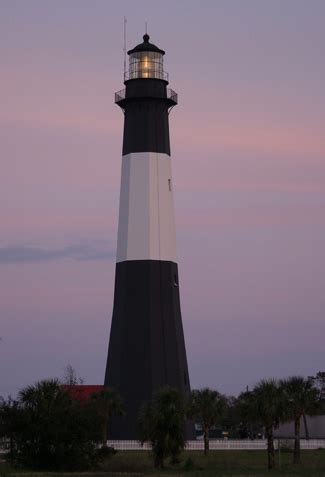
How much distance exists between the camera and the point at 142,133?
7662cm

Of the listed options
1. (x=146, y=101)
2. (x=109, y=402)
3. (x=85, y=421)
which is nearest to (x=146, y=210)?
(x=146, y=101)

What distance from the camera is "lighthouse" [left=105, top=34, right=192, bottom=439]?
74.6 meters

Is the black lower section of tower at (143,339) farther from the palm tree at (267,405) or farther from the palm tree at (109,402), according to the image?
the palm tree at (267,405)

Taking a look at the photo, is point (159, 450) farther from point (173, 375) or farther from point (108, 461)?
point (173, 375)

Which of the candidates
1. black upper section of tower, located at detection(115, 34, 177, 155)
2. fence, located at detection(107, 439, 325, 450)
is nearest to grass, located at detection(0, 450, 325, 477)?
fence, located at detection(107, 439, 325, 450)

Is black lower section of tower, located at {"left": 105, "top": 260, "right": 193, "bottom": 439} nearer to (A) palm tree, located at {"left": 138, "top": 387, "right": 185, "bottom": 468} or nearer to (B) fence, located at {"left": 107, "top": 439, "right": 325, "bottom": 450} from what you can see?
(B) fence, located at {"left": 107, "top": 439, "right": 325, "bottom": 450}

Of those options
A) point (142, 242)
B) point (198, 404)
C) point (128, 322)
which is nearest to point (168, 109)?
point (142, 242)

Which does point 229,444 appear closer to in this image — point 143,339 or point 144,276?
point 143,339

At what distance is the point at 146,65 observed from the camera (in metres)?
78.9

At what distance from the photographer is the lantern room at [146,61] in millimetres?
78438

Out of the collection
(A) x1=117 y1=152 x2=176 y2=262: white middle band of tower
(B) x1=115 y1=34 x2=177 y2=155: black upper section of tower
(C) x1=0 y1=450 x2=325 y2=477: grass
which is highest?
(B) x1=115 y1=34 x2=177 y2=155: black upper section of tower

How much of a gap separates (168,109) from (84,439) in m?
30.7

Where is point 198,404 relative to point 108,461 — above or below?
above

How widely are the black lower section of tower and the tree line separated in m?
9.89
